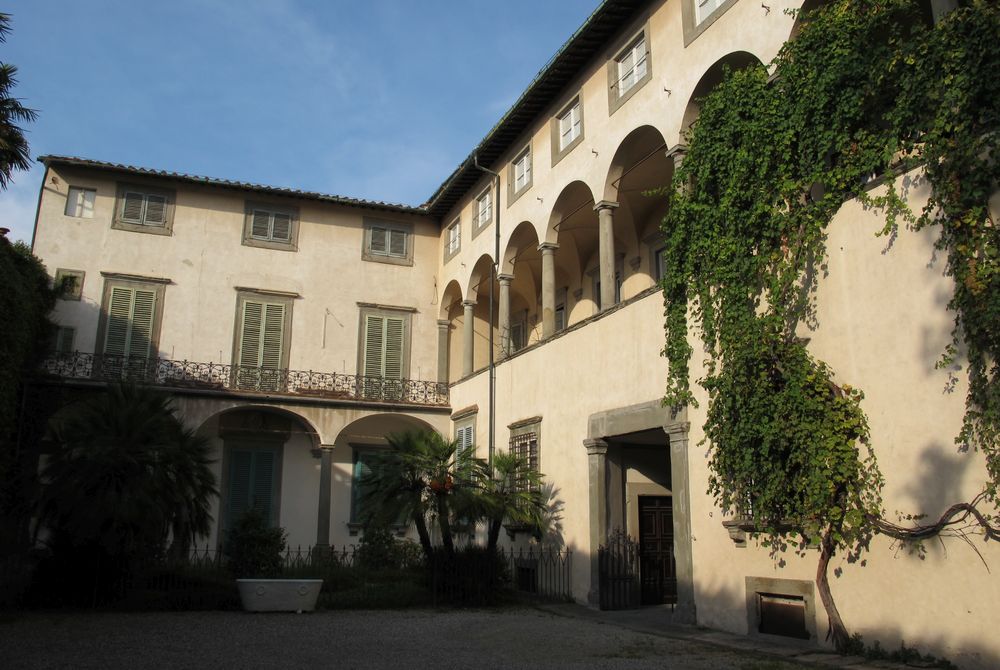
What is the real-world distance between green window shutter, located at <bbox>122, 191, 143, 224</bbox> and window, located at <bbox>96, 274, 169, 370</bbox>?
150 centimetres

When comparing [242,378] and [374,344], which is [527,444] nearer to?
[374,344]

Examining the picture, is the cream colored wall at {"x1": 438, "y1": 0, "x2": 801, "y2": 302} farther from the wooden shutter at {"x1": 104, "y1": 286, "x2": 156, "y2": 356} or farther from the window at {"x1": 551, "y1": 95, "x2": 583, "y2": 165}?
the wooden shutter at {"x1": 104, "y1": 286, "x2": 156, "y2": 356}

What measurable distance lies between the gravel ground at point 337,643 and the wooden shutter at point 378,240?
38.5ft

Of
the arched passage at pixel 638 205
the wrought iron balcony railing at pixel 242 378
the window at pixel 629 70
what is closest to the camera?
the window at pixel 629 70

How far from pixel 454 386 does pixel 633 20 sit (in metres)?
9.87

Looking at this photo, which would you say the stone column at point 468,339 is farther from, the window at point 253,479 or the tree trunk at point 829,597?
the tree trunk at point 829,597

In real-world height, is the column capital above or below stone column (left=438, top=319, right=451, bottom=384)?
above

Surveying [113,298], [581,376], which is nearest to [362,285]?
[113,298]

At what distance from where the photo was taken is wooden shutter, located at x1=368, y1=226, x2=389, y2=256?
2222 centimetres

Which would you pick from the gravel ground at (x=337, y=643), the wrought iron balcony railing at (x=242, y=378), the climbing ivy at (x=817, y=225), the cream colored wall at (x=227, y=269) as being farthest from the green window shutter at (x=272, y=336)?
the climbing ivy at (x=817, y=225)

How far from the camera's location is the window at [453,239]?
2167 cm

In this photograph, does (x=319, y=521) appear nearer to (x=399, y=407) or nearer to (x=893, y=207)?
(x=399, y=407)

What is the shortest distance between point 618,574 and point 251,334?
444 inches

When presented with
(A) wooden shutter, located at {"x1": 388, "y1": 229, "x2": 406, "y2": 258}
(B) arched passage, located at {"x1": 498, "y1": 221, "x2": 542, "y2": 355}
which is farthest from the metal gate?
(A) wooden shutter, located at {"x1": 388, "y1": 229, "x2": 406, "y2": 258}
